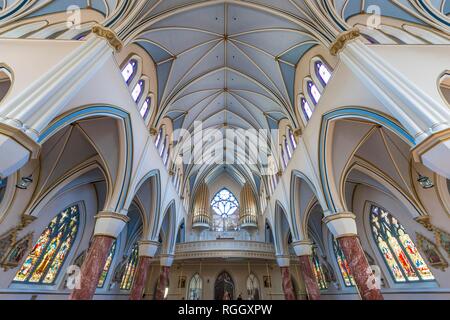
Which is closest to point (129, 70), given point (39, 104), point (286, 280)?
point (39, 104)

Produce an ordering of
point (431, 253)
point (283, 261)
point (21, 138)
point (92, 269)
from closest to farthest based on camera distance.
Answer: point (21, 138) < point (92, 269) < point (431, 253) < point (283, 261)

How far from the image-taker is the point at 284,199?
40.4ft

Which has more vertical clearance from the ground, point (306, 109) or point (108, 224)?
point (306, 109)

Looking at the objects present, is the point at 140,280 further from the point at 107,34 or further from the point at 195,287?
the point at 107,34

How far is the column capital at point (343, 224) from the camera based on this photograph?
695 cm

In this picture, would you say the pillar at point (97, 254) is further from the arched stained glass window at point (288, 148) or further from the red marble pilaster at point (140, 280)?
the arched stained glass window at point (288, 148)

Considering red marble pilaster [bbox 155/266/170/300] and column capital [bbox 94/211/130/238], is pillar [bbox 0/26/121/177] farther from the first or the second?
red marble pilaster [bbox 155/266/170/300]

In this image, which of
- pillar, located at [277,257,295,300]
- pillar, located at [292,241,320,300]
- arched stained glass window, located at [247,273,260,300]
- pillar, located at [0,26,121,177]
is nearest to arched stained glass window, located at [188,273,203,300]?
arched stained glass window, located at [247,273,260,300]

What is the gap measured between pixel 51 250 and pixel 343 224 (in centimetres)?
1247

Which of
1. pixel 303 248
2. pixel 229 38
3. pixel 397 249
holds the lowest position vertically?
pixel 397 249

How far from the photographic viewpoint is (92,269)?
6367 mm
